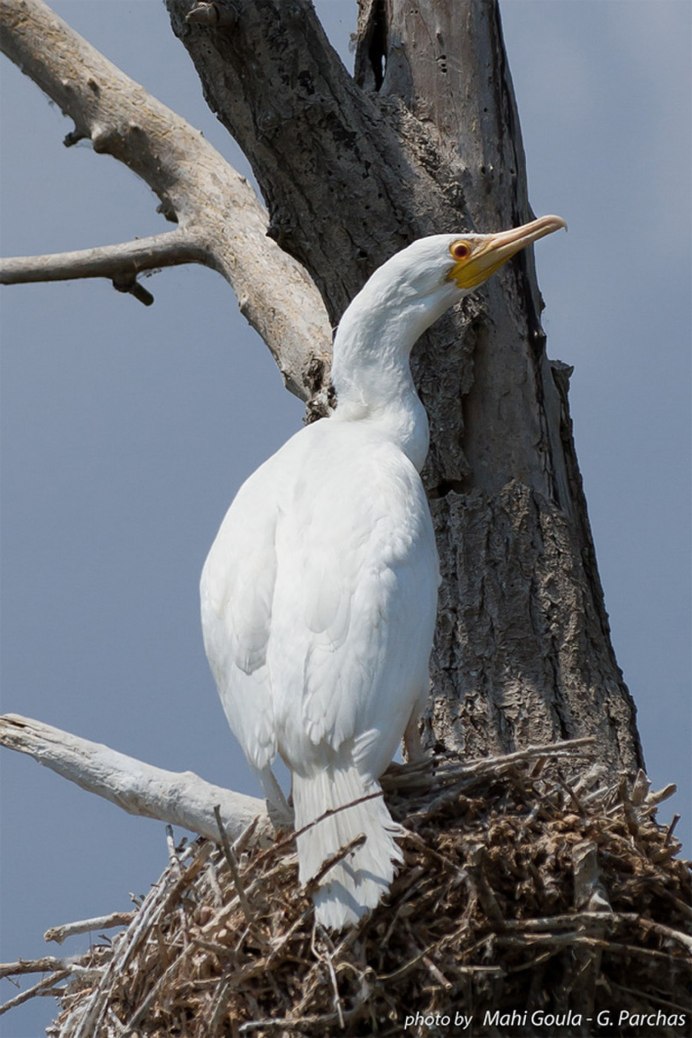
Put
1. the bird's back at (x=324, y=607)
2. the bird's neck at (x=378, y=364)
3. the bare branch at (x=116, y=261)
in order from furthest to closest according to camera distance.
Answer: the bare branch at (x=116, y=261) → the bird's neck at (x=378, y=364) → the bird's back at (x=324, y=607)

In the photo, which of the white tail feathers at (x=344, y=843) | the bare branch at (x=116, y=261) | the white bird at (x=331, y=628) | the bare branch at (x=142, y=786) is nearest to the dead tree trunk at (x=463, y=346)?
the white bird at (x=331, y=628)

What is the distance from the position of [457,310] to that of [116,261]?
2.17 m

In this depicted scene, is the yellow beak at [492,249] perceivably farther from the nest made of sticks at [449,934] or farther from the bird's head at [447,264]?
the nest made of sticks at [449,934]

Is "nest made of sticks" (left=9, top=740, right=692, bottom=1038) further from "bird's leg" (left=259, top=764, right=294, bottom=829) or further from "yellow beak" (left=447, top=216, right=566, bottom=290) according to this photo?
"yellow beak" (left=447, top=216, right=566, bottom=290)

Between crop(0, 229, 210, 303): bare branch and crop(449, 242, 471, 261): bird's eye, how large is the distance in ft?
6.35

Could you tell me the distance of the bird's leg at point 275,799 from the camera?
5059mm

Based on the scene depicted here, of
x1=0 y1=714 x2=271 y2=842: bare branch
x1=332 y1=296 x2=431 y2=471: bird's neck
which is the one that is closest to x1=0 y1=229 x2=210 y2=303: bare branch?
x1=332 y1=296 x2=431 y2=471: bird's neck

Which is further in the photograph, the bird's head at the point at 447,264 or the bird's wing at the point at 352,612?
the bird's head at the point at 447,264

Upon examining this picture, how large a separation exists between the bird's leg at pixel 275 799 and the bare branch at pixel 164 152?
105 inches

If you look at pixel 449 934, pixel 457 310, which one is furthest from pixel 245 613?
pixel 457 310

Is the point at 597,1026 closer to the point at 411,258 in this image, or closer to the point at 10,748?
the point at 10,748

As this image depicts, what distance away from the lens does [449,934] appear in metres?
4.85

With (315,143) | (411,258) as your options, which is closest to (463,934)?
(411,258)

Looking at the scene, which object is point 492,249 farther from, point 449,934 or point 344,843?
point 449,934
